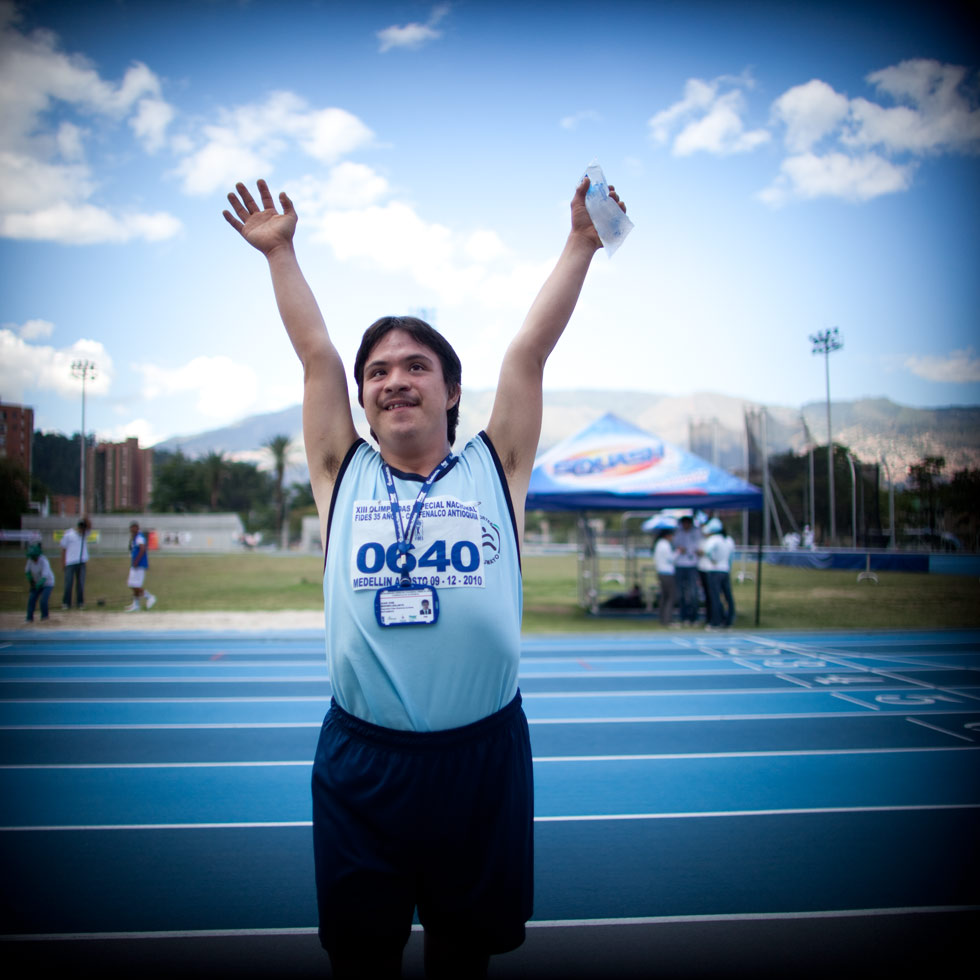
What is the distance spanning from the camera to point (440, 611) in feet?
4.50

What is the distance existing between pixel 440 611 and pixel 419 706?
7.4 inches

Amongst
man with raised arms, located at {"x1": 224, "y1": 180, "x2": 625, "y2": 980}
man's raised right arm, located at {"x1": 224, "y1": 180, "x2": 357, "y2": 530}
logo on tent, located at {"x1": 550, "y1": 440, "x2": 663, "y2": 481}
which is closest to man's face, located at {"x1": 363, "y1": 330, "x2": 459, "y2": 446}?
man with raised arms, located at {"x1": 224, "y1": 180, "x2": 625, "y2": 980}

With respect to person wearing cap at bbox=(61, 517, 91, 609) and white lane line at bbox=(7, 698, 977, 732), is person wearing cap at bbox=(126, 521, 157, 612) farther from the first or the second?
white lane line at bbox=(7, 698, 977, 732)

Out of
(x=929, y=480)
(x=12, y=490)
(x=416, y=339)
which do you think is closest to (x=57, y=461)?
(x=12, y=490)

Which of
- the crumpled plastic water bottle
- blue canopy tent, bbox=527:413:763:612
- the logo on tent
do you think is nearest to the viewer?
the crumpled plastic water bottle

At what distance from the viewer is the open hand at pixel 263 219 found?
5.97 feet

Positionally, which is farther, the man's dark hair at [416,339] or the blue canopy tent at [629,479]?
the blue canopy tent at [629,479]

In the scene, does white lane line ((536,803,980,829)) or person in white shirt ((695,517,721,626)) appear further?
person in white shirt ((695,517,721,626))

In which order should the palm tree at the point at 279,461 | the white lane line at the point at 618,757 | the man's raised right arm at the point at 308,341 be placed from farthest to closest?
the palm tree at the point at 279,461 → the white lane line at the point at 618,757 → the man's raised right arm at the point at 308,341

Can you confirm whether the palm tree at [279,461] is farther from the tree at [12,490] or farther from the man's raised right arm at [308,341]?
the man's raised right arm at [308,341]

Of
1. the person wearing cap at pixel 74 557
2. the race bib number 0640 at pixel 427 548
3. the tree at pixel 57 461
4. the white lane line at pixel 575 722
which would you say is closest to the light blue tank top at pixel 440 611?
the race bib number 0640 at pixel 427 548

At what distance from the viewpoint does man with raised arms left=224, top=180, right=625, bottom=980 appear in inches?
52.1

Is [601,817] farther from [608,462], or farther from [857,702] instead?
[608,462]

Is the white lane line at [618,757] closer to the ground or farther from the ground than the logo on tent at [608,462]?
closer to the ground
